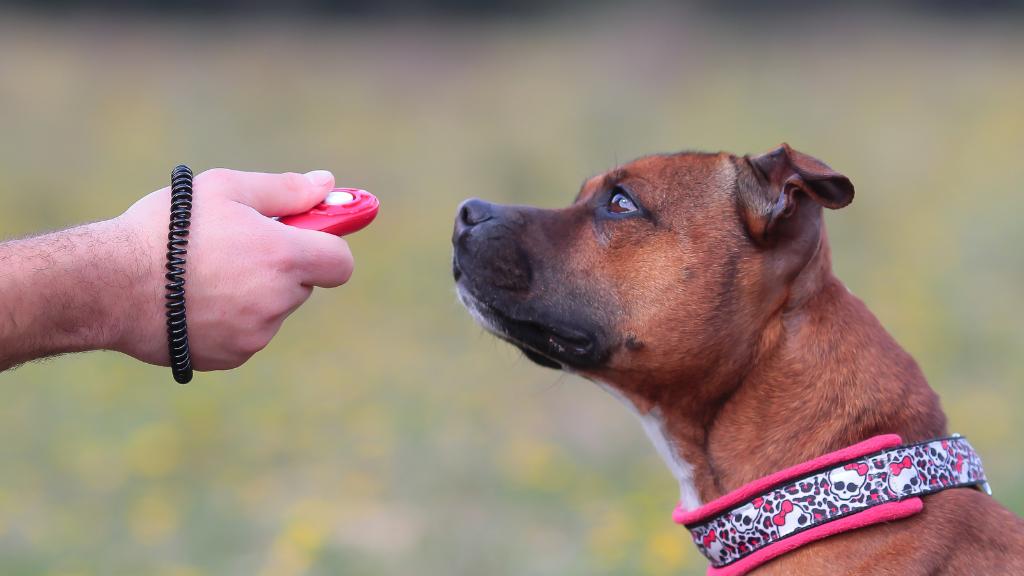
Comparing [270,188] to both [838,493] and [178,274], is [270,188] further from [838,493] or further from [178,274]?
[838,493]

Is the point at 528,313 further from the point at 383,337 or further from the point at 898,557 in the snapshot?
the point at 383,337

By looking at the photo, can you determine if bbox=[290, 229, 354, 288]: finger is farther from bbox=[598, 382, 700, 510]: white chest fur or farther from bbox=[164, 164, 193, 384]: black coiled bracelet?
bbox=[598, 382, 700, 510]: white chest fur

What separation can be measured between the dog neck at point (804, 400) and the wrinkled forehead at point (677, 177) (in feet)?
1.41

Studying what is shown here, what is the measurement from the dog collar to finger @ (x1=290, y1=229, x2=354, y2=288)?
1.29 metres

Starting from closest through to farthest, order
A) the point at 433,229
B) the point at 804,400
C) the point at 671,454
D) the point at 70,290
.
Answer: the point at 70,290 < the point at 804,400 < the point at 671,454 < the point at 433,229

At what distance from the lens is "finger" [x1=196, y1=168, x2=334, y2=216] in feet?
10.7

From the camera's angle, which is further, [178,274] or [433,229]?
[433,229]

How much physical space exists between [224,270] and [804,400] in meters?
1.72

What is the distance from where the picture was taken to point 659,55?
19.0m

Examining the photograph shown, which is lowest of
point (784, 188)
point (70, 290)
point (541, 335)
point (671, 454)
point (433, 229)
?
point (433, 229)

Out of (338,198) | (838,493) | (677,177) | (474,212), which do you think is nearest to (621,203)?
(677,177)

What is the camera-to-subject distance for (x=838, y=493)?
3.15 meters

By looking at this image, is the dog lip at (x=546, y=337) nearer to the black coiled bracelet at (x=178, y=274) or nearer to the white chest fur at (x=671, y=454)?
the white chest fur at (x=671, y=454)

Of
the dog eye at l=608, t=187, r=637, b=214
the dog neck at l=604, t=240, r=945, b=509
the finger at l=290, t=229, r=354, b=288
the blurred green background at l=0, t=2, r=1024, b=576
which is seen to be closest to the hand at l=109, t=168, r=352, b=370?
the finger at l=290, t=229, r=354, b=288
